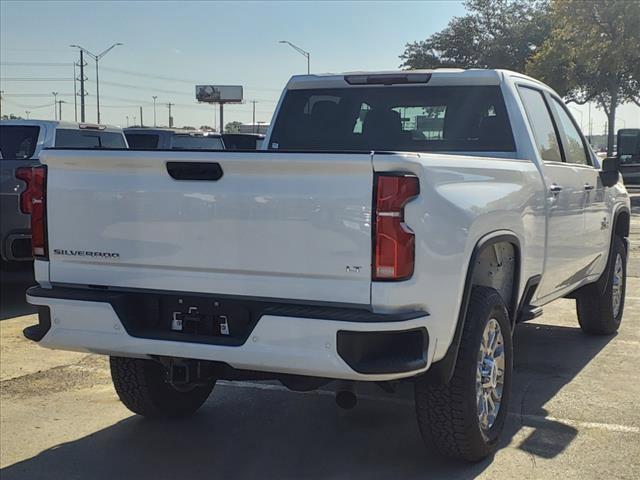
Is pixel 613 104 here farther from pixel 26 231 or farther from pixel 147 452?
pixel 147 452

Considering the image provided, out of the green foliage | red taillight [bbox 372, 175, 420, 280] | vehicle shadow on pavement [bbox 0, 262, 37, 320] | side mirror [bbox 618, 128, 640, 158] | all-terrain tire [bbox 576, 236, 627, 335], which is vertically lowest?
vehicle shadow on pavement [bbox 0, 262, 37, 320]

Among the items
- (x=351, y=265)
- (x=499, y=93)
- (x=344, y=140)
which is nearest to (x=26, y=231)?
(x=344, y=140)

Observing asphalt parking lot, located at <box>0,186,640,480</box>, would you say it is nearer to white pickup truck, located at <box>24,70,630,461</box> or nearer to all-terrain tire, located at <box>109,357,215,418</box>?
all-terrain tire, located at <box>109,357,215,418</box>

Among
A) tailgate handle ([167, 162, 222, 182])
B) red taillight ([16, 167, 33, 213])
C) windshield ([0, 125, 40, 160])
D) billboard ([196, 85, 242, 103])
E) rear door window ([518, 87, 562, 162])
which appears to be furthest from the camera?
billboard ([196, 85, 242, 103])

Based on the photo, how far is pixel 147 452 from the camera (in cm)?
442

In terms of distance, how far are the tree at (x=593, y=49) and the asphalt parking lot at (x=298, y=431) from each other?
1038 inches

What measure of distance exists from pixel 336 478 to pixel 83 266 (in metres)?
1.68

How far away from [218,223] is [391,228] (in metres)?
0.83

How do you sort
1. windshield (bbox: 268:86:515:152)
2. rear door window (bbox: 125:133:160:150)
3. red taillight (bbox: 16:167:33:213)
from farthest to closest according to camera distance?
rear door window (bbox: 125:133:160:150)
windshield (bbox: 268:86:515:152)
red taillight (bbox: 16:167:33:213)

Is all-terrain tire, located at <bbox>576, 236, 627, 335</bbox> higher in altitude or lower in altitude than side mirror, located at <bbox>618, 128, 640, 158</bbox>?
lower

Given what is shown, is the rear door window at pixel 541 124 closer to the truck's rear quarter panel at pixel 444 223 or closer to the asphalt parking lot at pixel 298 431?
the truck's rear quarter panel at pixel 444 223

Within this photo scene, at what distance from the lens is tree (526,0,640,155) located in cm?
2955

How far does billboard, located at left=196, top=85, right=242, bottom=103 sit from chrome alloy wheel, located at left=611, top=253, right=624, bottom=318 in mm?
74603

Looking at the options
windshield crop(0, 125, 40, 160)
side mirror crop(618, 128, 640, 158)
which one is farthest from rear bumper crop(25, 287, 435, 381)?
side mirror crop(618, 128, 640, 158)
